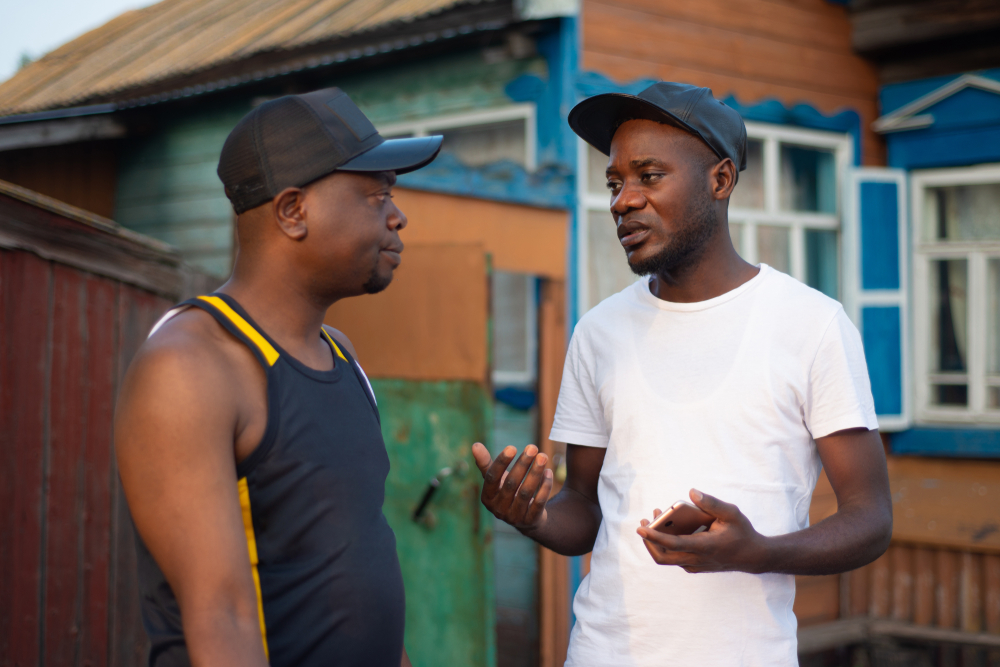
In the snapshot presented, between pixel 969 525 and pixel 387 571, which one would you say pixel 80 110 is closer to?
pixel 387 571

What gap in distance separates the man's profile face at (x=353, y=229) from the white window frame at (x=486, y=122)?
345cm

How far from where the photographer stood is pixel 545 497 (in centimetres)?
194

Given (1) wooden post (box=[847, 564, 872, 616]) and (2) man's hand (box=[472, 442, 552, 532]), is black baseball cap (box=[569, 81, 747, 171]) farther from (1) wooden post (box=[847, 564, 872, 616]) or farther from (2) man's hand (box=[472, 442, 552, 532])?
(1) wooden post (box=[847, 564, 872, 616])

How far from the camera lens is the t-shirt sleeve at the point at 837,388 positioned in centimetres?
194

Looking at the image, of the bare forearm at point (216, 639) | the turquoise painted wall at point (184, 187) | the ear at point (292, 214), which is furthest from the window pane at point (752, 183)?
the bare forearm at point (216, 639)

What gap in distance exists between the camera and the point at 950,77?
20.5 feet

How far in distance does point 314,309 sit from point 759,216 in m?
4.89

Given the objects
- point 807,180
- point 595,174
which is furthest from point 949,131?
point 595,174

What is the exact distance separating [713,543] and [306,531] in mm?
754

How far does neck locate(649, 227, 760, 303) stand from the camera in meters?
2.18

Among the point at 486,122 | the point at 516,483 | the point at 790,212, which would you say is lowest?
the point at 516,483

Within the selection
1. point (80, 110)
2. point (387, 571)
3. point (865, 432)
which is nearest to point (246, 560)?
point (387, 571)

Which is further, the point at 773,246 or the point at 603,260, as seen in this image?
the point at 773,246

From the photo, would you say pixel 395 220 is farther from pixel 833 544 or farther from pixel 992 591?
pixel 992 591
